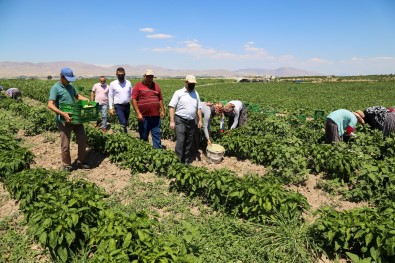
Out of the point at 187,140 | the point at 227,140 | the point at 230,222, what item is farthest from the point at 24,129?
the point at 230,222

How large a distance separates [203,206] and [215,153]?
6.81 feet

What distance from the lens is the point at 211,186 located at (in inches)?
174

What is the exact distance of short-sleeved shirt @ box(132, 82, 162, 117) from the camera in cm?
620

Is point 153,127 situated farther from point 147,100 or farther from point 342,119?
point 342,119

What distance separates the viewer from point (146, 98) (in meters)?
6.22

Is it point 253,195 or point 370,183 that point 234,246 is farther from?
point 370,183

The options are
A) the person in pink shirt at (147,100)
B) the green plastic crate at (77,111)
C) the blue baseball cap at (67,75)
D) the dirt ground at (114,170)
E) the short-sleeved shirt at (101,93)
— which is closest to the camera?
the dirt ground at (114,170)

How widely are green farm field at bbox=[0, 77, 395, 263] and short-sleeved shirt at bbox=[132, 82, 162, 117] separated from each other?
0.77 m

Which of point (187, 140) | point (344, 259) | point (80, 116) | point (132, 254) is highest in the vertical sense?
point (80, 116)

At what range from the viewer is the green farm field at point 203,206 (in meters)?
3.04

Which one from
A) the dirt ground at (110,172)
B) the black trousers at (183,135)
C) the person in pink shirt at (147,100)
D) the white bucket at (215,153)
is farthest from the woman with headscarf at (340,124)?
the person in pink shirt at (147,100)

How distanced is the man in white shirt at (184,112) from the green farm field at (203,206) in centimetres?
56

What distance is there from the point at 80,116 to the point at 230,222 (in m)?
3.49

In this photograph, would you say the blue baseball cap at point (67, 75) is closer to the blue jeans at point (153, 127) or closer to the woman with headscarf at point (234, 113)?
the blue jeans at point (153, 127)
